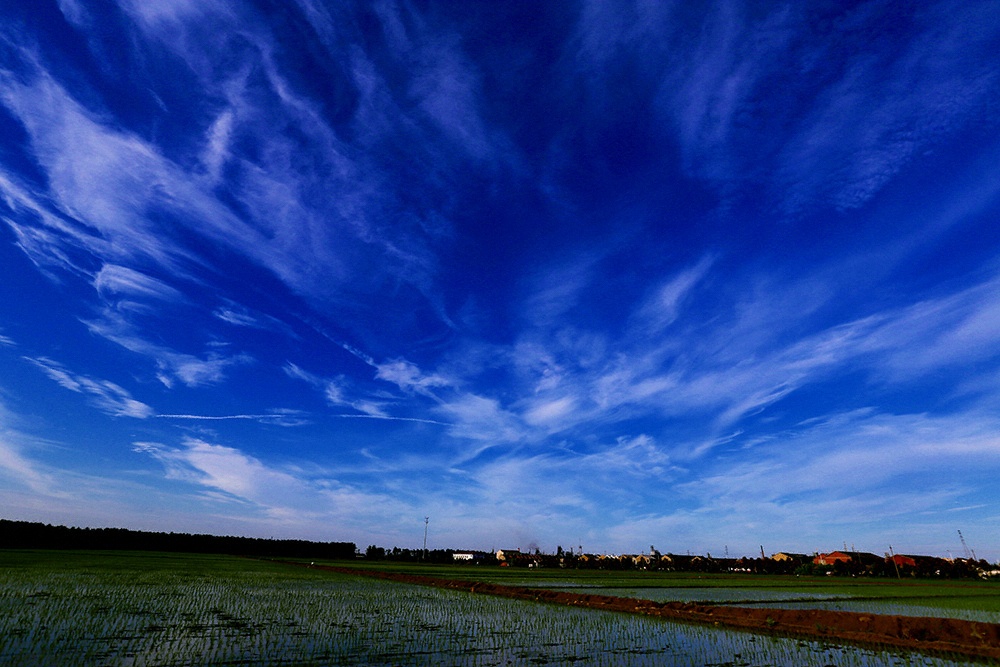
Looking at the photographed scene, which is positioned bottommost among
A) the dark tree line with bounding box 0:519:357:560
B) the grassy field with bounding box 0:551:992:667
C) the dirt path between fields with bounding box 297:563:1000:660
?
the grassy field with bounding box 0:551:992:667

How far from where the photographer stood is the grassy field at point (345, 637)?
1056cm

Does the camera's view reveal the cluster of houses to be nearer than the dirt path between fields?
No

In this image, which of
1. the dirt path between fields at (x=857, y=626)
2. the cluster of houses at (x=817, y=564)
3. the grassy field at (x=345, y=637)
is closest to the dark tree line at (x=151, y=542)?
the cluster of houses at (x=817, y=564)

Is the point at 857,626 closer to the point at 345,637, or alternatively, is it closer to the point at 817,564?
the point at 345,637

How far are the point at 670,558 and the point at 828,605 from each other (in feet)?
332

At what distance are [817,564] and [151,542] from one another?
442ft

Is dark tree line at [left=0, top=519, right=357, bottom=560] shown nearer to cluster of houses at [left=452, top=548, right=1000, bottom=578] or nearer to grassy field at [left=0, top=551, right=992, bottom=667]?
cluster of houses at [left=452, top=548, right=1000, bottom=578]

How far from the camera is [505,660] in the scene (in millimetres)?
11047

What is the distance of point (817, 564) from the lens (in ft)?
277

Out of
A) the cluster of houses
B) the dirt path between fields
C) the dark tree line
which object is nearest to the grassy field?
the dirt path between fields

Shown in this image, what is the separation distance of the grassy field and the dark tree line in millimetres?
101916

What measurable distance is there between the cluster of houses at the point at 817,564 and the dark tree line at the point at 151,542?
46.9m

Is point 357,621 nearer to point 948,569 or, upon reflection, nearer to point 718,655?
point 718,655

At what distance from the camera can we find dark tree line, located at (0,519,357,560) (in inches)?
3701
